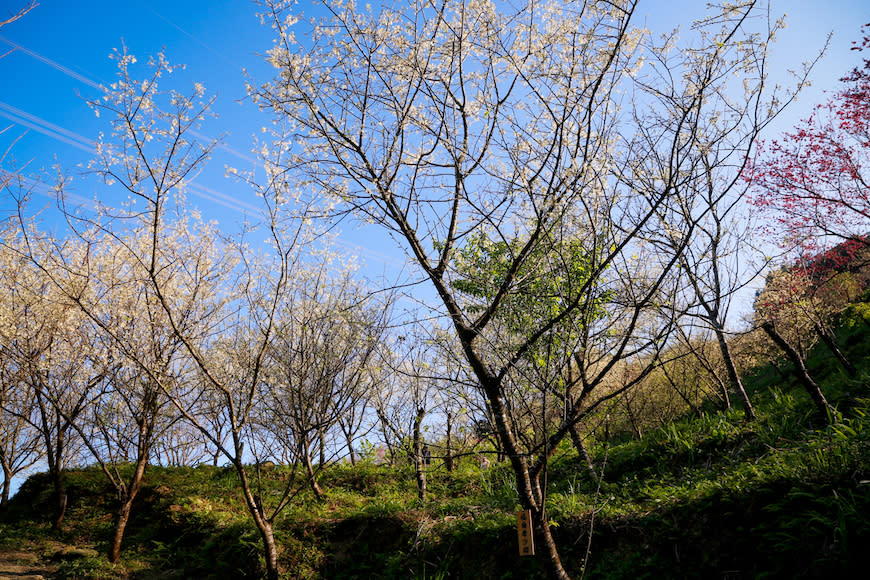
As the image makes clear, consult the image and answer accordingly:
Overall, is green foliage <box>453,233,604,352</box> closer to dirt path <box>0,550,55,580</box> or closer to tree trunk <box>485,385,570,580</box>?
tree trunk <box>485,385,570,580</box>

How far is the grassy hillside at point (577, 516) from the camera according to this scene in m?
3.52

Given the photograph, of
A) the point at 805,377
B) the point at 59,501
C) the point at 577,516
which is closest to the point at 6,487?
the point at 59,501

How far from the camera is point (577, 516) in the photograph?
4.91m

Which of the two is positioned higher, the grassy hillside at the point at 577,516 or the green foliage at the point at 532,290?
the green foliage at the point at 532,290

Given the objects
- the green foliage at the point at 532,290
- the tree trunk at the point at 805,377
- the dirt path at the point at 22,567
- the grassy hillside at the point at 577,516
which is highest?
the green foliage at the point at 532,290

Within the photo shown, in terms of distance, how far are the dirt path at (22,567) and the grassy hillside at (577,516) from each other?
12 centimetres

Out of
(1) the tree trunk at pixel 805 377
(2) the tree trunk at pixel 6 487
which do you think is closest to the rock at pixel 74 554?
(2) the tree trunk at pixel 6 487

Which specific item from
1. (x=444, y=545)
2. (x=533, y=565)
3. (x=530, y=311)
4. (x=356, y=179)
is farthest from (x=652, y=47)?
(x=444, y=545)

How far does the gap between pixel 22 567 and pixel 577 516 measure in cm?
886

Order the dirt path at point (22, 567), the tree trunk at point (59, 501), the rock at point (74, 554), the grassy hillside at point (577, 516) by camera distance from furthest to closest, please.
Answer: the tree trunk at point (59, 501)
the rock at point (74, 554)
the dirt path at point (22, 567)
the grassy hillside at point (577, 516)

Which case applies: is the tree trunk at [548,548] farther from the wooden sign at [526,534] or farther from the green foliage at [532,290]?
the green foliage at [532,290]

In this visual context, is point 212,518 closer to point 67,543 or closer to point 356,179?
point 67,543

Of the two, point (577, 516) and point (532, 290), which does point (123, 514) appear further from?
point (532, 290)

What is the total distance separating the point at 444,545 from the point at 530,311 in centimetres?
376
